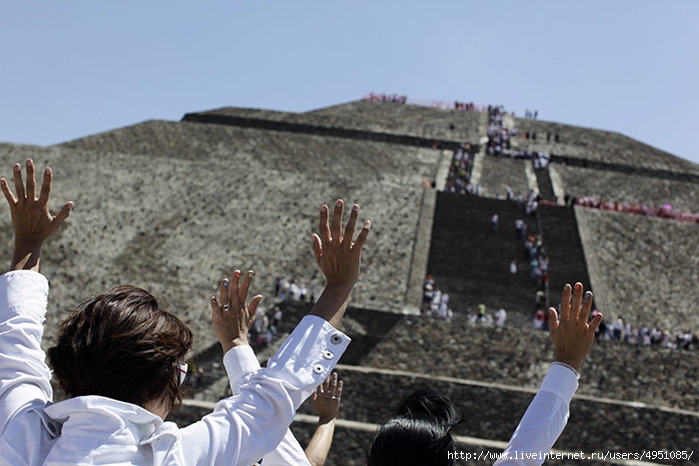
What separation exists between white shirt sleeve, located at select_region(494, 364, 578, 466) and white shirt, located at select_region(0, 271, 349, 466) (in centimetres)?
71

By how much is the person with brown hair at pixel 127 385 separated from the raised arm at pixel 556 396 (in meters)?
0.69

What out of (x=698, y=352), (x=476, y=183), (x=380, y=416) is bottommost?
(x=380, y=416)

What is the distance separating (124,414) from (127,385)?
13 cm

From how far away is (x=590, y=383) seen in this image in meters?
15.7

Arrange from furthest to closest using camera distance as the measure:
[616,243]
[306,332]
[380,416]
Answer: [616,243] < [380,416] < [306,332]

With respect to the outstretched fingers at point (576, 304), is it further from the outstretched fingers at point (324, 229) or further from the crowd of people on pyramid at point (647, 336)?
the crowd of people on pyramid at point (647, 336)

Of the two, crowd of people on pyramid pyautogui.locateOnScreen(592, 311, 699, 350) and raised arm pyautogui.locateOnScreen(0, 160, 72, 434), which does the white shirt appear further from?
crowd of people on pyramid pyautogui.locateOnScreen(592, 311, 699, 350)

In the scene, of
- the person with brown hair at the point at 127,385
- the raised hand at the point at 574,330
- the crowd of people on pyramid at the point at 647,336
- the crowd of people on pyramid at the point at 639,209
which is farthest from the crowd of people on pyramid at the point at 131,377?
the crowd of people on pyramid at the point at 639,209

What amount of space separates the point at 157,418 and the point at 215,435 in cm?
13

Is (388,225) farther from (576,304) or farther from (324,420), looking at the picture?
(576,304)

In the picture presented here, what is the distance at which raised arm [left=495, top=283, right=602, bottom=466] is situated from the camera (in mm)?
2428

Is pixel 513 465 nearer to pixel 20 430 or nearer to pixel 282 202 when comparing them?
pixel 20 430

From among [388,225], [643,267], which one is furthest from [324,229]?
[643,267]

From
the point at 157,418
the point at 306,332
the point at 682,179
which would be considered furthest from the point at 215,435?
the point at 682,179
